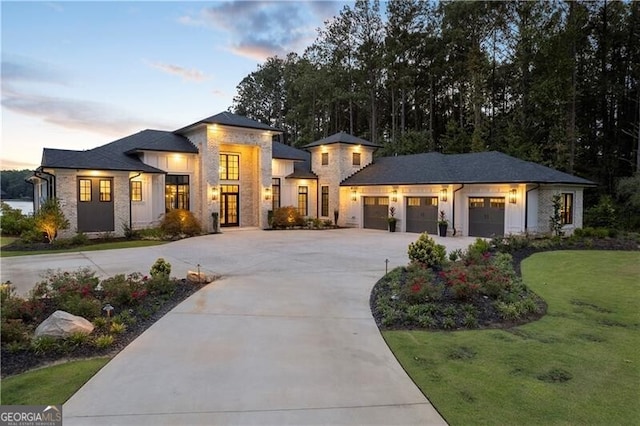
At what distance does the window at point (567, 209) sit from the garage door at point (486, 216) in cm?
293

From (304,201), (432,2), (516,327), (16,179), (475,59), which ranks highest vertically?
(432,2)

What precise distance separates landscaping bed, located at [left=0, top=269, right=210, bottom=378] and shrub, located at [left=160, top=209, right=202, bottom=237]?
1077 cm

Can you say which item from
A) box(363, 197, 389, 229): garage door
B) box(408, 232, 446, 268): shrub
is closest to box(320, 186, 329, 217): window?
box(363, 197, 389, 229): garage door

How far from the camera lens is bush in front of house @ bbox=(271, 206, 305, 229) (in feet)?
74.6

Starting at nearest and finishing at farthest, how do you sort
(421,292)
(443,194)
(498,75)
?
(421,292) < (443,194) < (498,75)

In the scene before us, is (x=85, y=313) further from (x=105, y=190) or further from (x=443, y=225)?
(x=443, y=225)

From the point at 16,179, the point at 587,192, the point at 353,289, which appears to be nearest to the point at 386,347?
the point at 353,289

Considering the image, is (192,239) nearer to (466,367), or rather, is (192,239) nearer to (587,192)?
(466,367)

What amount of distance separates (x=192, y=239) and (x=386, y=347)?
47.9ft

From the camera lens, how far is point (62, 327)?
17.0 feet

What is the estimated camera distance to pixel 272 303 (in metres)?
7.07

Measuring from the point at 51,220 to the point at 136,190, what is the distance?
4.33 meters

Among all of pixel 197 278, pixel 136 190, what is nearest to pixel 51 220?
pixel 136 190

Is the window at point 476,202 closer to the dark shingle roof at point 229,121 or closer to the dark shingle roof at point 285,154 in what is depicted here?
the dark shingle roof at point 285,154
